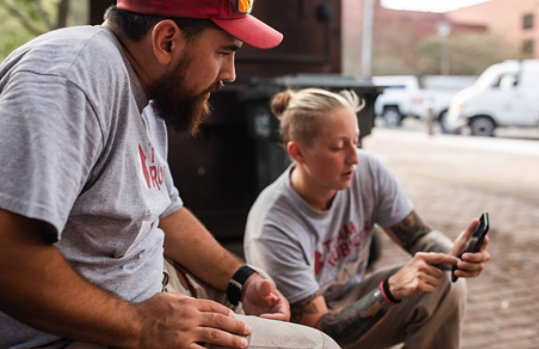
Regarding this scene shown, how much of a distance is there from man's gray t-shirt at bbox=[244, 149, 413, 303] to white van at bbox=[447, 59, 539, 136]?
15003mm

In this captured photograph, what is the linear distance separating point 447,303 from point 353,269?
466mm

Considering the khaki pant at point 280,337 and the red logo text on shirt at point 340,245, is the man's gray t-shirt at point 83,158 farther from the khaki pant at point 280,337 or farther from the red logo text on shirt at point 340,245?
the red logo text on shirt at point 340,245

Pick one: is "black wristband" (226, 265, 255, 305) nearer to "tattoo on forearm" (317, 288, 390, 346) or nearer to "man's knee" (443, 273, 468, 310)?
"tattoo on forearm" (317, 288, 390, 346)

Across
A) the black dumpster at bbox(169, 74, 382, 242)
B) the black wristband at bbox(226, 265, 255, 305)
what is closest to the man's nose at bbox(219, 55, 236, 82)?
the black wristband at bbox(226, 265, 255, 305)

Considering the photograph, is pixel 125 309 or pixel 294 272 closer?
pixel 125 309

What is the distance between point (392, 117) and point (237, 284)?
77.0 ft

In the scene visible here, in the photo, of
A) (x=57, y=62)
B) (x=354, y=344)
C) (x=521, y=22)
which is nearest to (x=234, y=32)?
(x=57, y=62)

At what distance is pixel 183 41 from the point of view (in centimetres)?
151

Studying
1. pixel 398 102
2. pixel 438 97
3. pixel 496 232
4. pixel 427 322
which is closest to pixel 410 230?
pixel 427 322

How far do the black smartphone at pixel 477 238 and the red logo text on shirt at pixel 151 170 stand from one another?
1.27 metres

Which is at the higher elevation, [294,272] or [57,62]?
[57,62]

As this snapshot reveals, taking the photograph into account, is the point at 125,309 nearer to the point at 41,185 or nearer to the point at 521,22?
the point at 41,185

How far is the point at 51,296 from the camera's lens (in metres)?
1.22

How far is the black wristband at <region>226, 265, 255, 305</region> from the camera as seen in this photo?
79.1 inches
